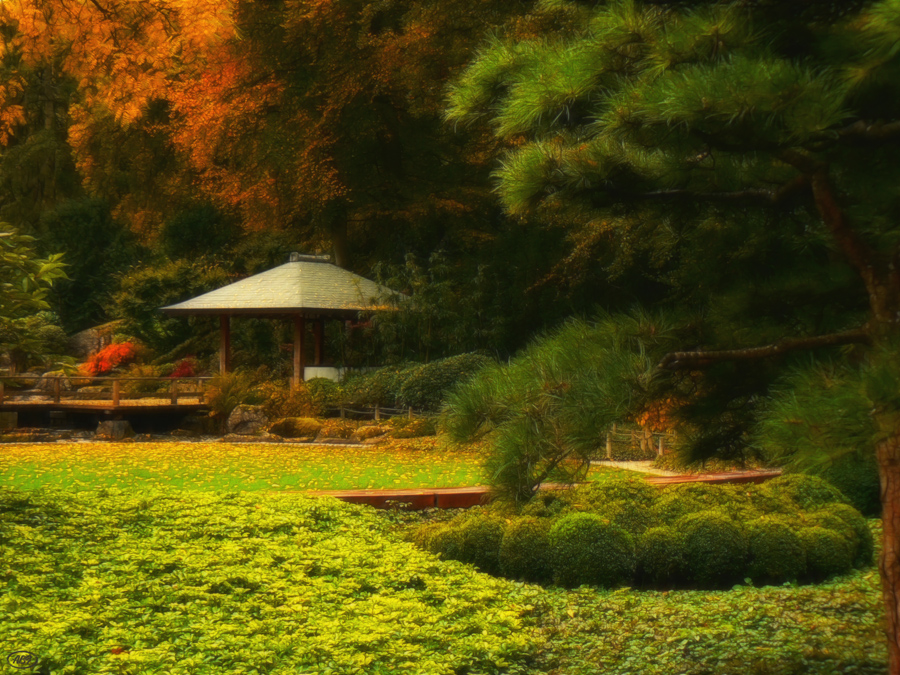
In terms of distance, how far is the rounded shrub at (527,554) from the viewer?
21.5ft

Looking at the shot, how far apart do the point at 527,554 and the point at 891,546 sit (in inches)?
129

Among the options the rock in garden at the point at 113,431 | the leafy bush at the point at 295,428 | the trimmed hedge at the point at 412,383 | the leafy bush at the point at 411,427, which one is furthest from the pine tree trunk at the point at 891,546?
the rock in garden at the point at 113,431

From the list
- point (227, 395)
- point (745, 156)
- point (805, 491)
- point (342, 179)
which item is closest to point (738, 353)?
point (745, 156)

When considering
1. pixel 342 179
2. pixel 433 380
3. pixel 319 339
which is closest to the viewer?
pixel 433 380

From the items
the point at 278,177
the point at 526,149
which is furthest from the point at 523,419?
the point at 278,177

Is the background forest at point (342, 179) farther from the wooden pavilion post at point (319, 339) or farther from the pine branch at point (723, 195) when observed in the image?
the pine branch at point (723, 195)

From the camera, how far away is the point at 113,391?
2056 cm

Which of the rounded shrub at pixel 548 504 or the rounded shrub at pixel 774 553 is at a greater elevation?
the rounded shrub at pixel 548 504

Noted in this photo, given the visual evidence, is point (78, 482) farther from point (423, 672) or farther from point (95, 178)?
point (95, 178)

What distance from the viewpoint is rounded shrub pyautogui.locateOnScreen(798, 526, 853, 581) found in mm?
A: 6645

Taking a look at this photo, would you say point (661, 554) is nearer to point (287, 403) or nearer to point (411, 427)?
point (411, 427)

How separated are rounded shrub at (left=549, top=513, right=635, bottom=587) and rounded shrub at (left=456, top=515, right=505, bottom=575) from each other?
1.57ft

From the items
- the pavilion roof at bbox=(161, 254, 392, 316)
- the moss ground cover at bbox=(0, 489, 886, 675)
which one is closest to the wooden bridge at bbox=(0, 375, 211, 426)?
the pavilion roof at bbox=(161, 254, 392, 316)

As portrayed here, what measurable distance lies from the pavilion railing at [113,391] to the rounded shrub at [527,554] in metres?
14.2
